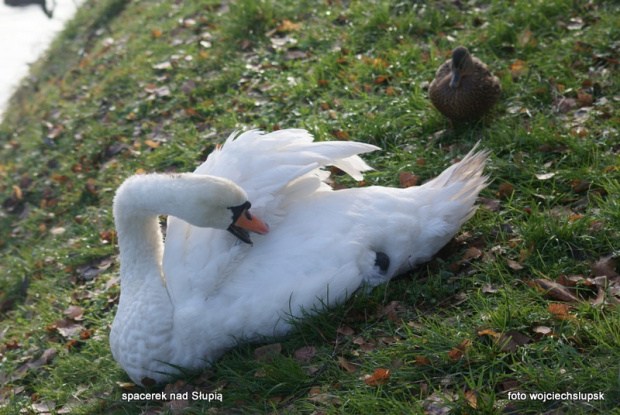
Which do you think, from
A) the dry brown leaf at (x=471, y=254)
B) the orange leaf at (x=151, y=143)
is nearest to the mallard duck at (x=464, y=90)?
the dry brown leaf at (x=471, y=254)

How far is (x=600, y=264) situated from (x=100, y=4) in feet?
32.5

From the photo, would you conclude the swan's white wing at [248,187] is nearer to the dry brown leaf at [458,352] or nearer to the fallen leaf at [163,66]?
the dry brown leaf at [458,352]

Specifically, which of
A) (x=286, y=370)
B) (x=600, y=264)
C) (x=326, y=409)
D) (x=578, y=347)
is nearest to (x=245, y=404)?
(x=286, y=370)

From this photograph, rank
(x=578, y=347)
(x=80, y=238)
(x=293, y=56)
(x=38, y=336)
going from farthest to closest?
(x=293, y=56), (x=80, y=238), (x=38, y=336), (x=578, y=347)

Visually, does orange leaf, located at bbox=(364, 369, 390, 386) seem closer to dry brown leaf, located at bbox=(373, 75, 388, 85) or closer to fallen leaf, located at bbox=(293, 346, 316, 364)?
fallen leaf, located at bbox=(293, 346, 316, 364)

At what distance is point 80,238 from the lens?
555 centimetres

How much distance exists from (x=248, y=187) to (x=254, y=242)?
1.03ft

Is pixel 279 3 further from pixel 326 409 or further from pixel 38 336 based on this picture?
pixel 326 409

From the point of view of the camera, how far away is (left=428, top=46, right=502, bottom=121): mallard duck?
4.84 metres

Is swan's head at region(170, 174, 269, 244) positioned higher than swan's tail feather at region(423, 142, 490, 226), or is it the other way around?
swan's head at region(170, 174, 269, 244)

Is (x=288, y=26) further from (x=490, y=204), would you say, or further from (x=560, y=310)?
(x=560, y=310)

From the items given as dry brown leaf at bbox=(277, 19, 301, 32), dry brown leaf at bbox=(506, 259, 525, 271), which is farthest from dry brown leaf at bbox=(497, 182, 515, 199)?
dry brown leaf at bbox=(277, 19, 301, 32)

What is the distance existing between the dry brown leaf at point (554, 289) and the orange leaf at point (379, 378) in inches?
36.9

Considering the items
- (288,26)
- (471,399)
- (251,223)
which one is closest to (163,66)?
(288,26)
